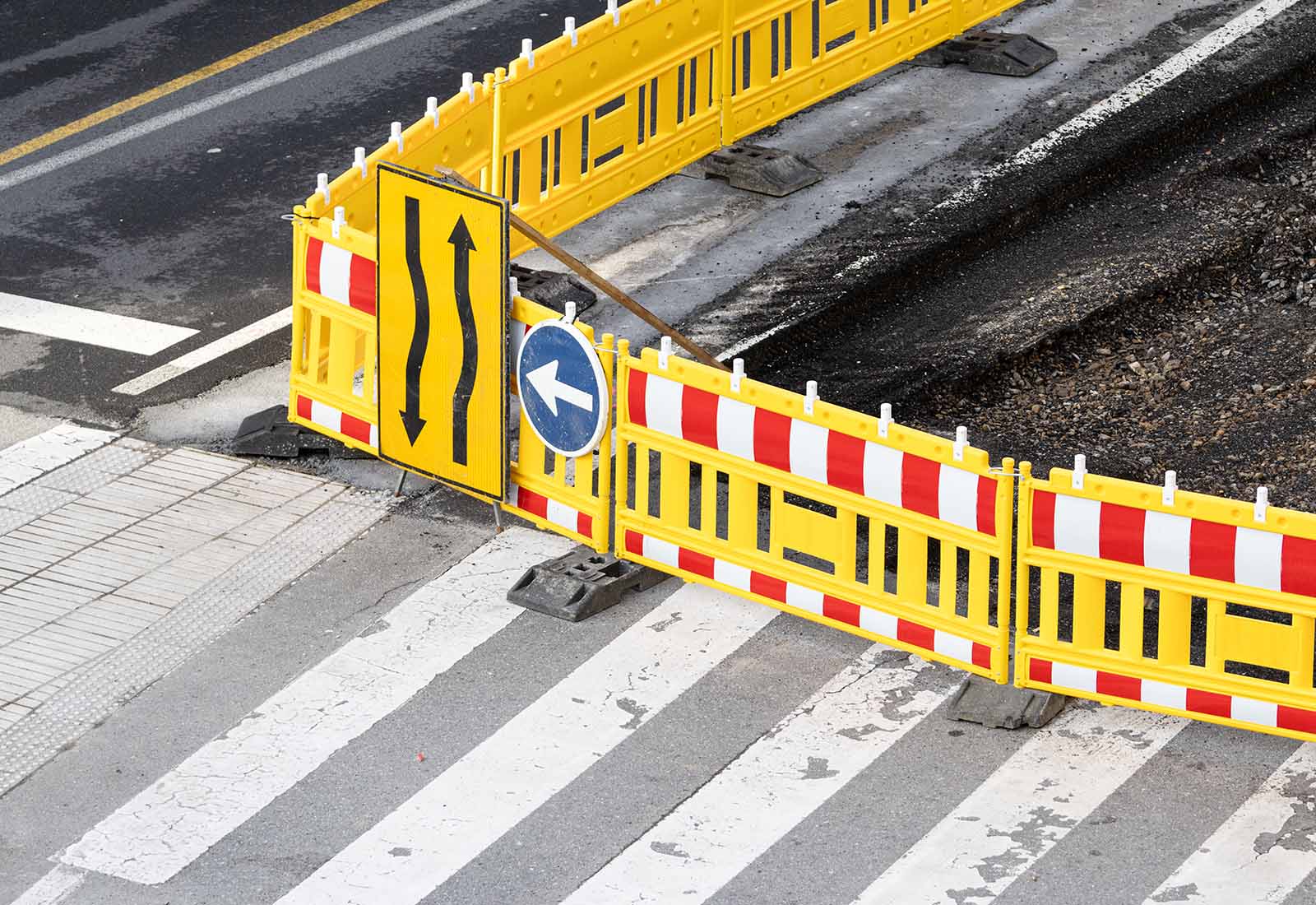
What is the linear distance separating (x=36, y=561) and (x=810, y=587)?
3.38m

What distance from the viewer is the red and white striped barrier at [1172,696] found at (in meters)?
8.51

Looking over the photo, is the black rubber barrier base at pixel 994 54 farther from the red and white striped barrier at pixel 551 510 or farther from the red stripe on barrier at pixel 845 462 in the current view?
the red stripe on barrier at pixel 845 462

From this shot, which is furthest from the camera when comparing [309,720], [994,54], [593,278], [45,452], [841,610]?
[994,54]

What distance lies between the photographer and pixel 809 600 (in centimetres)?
931

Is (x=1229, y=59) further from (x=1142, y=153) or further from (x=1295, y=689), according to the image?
(x=1295, y=689)

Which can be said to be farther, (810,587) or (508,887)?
(810,587)

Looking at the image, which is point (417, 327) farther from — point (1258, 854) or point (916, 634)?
point (1258, 854)

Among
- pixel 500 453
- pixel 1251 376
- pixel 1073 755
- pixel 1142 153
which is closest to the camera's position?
pixel 1073 755

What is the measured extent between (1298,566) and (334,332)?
4.46 metres

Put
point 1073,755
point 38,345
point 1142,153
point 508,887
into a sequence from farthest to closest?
point 1142,153, point 38,345, point 1073,755, point 508,887

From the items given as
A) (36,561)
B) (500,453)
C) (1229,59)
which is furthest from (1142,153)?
(36,561)

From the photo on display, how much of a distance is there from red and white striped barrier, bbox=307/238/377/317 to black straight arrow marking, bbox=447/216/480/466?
0.56 meters

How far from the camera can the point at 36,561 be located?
404 inches

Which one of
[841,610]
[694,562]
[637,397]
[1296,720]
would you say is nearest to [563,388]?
[637,397]
